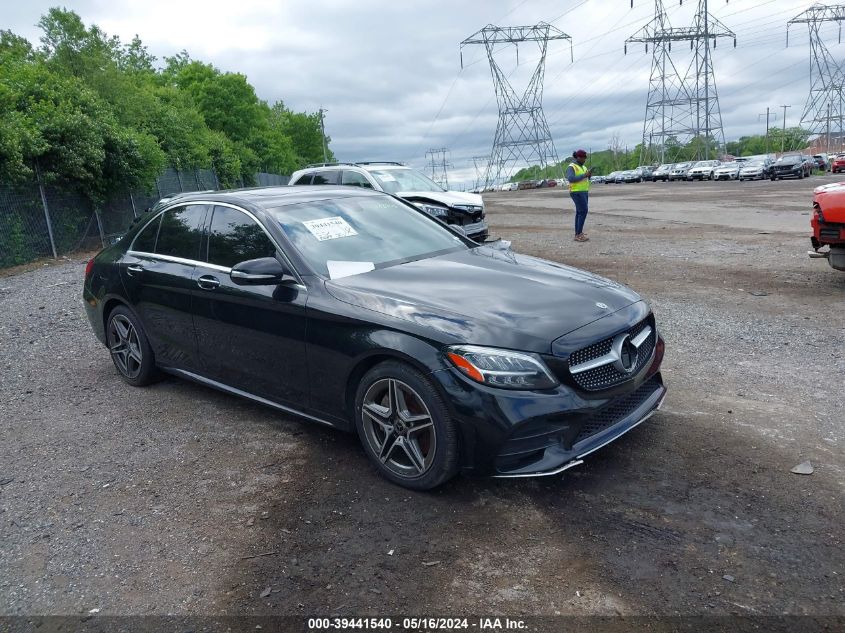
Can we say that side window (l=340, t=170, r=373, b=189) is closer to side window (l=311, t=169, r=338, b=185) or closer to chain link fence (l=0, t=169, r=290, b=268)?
side window (l=311, t=169, r=338, b=185)

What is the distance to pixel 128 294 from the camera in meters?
5.52

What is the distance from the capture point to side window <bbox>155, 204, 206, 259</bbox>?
16.5ft

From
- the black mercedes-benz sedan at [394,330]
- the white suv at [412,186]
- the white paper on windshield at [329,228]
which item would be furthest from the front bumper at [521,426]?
the white suv at [412,186]

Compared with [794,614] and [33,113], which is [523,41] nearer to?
[33,113]

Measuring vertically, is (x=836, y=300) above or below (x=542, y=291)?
below

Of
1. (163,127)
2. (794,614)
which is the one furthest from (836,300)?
(163,127)

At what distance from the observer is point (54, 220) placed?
53.9 feet

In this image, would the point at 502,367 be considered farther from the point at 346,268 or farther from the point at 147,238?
the point at 147,238

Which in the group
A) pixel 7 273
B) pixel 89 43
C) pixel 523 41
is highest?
pixel 523 41

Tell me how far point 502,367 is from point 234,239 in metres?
2.33

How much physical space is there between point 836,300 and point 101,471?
772 centimetres

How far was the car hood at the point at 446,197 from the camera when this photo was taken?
12995 millimetres

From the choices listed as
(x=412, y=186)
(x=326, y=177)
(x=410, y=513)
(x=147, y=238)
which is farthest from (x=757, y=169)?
(x=410, y=513)

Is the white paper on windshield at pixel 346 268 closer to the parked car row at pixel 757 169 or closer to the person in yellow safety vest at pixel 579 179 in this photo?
the person in yellow safety vest at pixel 579 179
